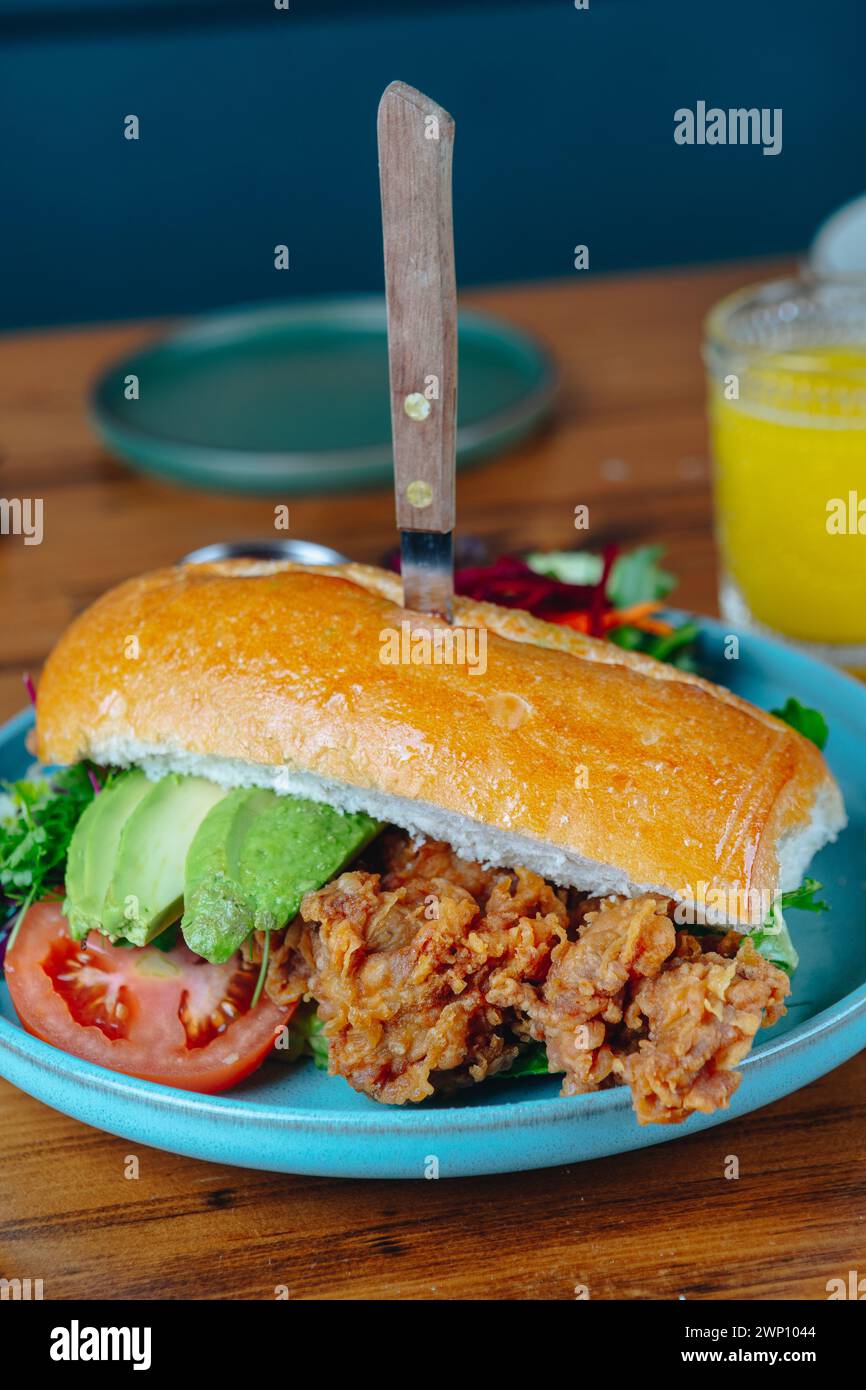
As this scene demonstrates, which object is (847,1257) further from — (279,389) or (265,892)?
(279,389)

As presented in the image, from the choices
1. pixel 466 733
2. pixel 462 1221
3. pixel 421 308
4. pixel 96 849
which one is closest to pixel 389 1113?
pixel 462 1221

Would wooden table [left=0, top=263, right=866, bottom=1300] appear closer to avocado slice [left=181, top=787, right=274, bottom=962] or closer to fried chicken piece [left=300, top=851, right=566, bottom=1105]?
fried chicken piece [left=300, top=851, right=566, bottom=1105]

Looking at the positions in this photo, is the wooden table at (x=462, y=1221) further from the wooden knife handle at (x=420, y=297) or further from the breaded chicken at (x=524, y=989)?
the wooden knife handle at (x=420, y=297)

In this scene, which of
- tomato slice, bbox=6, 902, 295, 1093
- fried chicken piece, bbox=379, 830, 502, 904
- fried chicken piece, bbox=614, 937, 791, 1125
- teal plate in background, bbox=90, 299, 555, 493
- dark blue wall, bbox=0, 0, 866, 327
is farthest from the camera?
dark blue wall, bbox=0, 0, 866, 327

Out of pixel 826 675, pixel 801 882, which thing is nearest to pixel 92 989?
pixel 801 882

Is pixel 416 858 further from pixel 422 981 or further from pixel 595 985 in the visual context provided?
pixel 595 985

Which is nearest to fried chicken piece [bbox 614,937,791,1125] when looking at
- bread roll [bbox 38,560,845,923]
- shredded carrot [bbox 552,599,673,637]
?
bread roll [bbox 38,560,845,923]

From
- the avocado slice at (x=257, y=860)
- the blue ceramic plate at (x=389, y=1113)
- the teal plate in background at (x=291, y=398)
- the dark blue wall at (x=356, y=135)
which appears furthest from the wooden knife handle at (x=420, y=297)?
the dark blue wall at (x=356, y=135)
